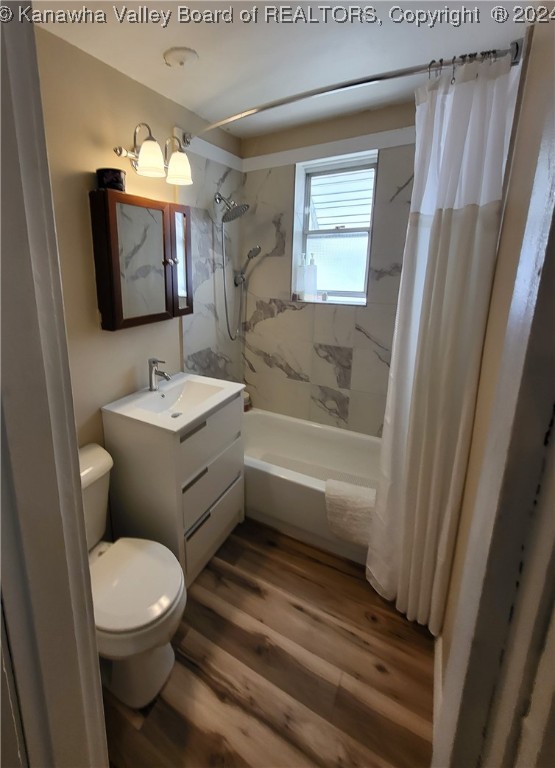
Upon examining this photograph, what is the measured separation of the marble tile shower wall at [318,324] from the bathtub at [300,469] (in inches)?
4.4

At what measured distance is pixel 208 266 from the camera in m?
2.31

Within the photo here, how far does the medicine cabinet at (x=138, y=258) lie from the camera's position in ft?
5.07

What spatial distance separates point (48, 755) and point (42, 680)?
15 cm

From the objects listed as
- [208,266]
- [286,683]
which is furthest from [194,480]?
[208,266]

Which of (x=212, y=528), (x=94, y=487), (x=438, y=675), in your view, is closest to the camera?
(x=438, y=675)

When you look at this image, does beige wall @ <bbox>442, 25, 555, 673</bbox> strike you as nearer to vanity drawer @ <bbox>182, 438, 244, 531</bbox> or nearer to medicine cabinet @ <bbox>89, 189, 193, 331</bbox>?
vanity drawer @ <bbox>182, 438, 244, 531</bbox>

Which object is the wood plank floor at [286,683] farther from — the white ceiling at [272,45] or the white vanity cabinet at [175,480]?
the white ceiling at [272,45]

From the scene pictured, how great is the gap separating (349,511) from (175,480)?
875 mm

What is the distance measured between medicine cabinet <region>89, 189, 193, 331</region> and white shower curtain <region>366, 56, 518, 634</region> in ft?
3.91

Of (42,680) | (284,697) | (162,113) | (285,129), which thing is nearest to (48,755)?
(42,680)

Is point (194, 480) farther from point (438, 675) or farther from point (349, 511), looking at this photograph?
point (438, 675)

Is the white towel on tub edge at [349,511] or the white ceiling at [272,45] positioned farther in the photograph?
the white towel on tub edge at [349,511]

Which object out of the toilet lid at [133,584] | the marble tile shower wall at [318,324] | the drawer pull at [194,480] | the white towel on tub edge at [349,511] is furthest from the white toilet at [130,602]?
the marble tile shower wall at [318,324]

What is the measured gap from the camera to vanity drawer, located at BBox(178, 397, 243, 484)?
5.09 ft
